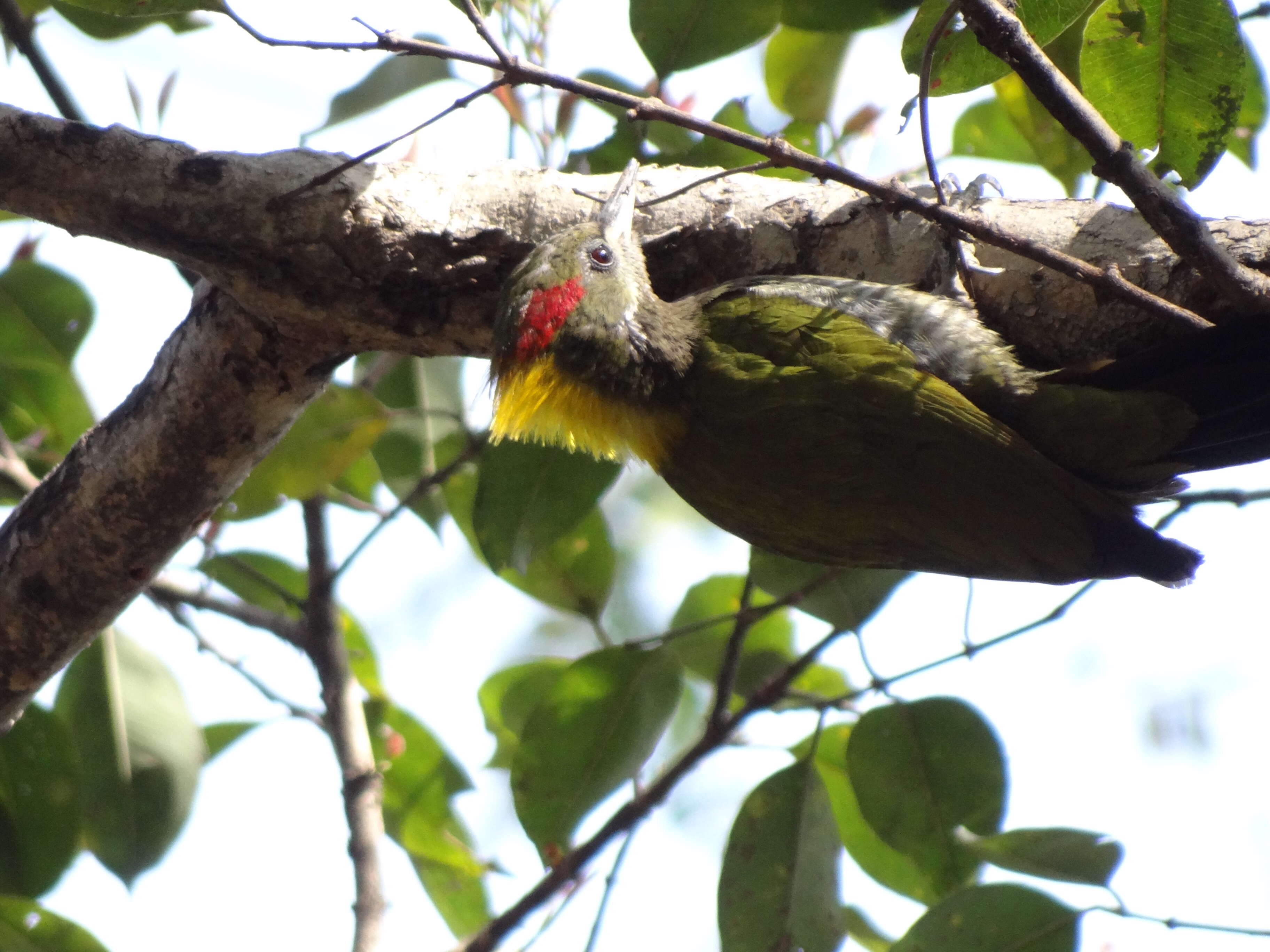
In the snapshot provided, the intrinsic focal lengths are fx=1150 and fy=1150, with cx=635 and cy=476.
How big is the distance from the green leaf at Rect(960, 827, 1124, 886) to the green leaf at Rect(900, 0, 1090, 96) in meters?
1.57

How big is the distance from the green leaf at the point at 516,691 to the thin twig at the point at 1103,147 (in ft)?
6.54

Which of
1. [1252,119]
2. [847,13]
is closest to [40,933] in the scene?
[847,13]

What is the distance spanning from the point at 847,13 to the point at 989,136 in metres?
0.91

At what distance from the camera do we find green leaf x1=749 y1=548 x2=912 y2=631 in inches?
117

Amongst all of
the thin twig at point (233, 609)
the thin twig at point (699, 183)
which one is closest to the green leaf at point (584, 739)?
the thin twig at point (233, 609)

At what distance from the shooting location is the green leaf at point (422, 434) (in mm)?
3561

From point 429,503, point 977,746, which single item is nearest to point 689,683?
point 429,503

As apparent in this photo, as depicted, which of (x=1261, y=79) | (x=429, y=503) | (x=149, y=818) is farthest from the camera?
(x=429, y=503)

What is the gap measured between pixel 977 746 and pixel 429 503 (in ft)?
5.74

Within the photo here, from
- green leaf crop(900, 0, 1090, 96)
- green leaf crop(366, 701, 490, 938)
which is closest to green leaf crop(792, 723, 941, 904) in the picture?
green leaf crop(366, 701, 490, 938)

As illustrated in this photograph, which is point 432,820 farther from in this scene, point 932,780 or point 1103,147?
point 1103,147

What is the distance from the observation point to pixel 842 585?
118 inches

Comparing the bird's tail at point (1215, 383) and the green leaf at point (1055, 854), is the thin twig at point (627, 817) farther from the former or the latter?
the bird's tail at point (1215, 383)

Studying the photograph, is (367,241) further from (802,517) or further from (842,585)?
(842,585)
